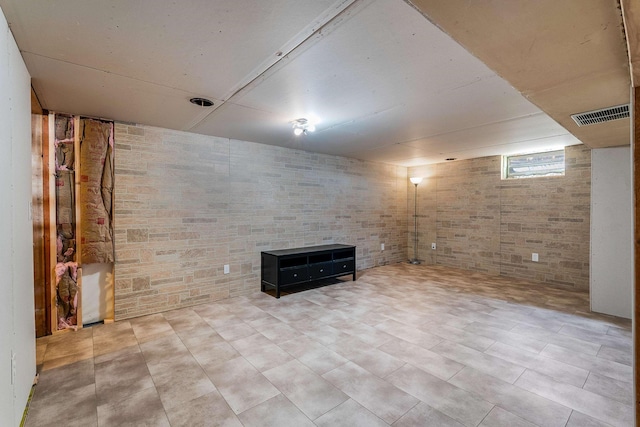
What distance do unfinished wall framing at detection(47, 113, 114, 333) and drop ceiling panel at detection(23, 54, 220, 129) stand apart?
265 millimetres

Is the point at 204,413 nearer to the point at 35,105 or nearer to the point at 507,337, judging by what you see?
the point at 507,337

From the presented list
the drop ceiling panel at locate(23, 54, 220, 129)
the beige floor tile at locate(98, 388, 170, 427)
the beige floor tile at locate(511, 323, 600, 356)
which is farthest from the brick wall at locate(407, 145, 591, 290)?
the beige floor tile at locate(98, 388, 170, 427)

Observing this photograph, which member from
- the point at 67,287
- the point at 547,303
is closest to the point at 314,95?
the point at 67,287

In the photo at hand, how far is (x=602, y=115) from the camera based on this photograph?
7.88ft

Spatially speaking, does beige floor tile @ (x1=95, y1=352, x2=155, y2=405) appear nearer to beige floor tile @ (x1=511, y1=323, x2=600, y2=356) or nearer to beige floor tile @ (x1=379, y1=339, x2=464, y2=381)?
beige floor tile @ (x1=379, y1=339, x2=464, y2=381)

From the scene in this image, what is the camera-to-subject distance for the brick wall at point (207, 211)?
336cm

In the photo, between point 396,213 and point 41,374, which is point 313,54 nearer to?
point 41,374

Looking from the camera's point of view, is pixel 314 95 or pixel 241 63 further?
pixel 314 95

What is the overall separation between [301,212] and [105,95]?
302 cm

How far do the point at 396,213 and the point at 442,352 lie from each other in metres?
4.28

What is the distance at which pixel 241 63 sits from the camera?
1943mm

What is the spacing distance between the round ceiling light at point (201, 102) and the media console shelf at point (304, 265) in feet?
7.08

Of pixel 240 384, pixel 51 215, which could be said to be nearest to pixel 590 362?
pixel 240 384

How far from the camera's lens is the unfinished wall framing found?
298 cm
